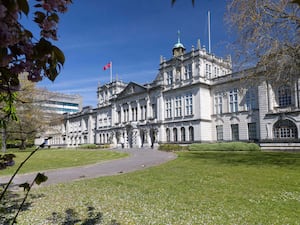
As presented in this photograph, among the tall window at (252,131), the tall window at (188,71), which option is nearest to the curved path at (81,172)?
the tall window at (252,131)

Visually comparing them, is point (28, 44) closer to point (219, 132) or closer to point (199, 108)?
point (199, 108)

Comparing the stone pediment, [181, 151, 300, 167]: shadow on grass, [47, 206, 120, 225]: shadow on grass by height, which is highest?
the stone pediment

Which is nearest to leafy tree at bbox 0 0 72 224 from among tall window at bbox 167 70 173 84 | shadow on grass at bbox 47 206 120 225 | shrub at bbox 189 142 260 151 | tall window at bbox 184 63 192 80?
shadow on grass at bbox 47 206 120 225

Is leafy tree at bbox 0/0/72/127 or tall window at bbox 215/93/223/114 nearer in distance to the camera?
leafy tree at bbox 0/0/72/127

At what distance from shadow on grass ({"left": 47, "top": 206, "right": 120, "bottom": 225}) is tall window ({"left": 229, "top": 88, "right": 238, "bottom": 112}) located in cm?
3455

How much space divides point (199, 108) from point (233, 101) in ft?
16.9

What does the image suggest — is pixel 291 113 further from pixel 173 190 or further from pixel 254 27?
pixel 173 190

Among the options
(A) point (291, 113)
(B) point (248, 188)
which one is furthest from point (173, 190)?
(A) point (291, 113)

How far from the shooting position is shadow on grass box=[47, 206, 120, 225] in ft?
19.4

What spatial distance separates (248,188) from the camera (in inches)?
352

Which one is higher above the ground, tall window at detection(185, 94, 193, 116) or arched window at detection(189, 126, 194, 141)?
tall window at detection(185, 94, 193, 116)

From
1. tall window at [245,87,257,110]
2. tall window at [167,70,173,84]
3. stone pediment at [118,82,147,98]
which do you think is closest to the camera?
tall window at [245,87,257,110]

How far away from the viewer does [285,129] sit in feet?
105

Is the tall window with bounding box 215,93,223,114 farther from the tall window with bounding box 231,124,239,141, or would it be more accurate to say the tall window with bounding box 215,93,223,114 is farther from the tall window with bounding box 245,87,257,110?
the tall window with bounding box 245,87,257,110
